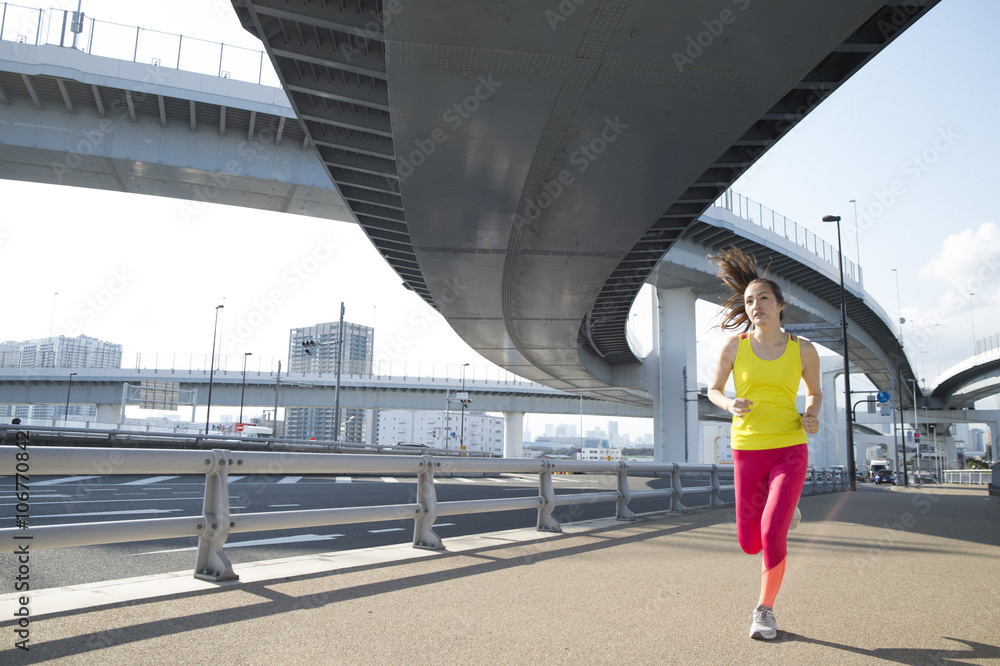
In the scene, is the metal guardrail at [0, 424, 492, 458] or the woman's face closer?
the woman's face

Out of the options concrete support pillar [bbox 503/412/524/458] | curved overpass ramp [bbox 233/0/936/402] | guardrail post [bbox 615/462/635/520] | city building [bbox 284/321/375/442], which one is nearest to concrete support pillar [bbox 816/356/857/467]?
concrete support pillar [bbox 503/412/524/458]

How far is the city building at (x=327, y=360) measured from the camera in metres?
63.4

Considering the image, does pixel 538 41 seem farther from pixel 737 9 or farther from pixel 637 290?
pixel 637 290

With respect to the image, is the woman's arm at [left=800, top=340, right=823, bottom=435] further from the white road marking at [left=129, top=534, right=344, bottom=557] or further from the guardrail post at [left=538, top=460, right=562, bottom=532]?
the white road marking at [left=129, top=534, right=344, bottom=557]

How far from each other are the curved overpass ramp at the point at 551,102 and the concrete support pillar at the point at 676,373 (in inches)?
735

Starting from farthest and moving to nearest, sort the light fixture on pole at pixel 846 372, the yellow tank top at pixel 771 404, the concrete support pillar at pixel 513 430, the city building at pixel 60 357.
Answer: the concrete support pillar at pixel 513 430
the city building at pixel 60 357
the light fixture on pole at pixel 846 372
the yellow tank top at pixel 771 404

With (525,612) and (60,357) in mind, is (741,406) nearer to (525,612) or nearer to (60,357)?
(525,612)

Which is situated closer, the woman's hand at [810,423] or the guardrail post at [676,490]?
the woman's hand at [810,423]

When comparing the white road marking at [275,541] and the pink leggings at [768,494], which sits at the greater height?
the pink leggings at [768,494]

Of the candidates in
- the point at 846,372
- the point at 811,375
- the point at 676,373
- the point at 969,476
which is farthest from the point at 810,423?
the point at 969,476

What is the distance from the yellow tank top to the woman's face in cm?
18

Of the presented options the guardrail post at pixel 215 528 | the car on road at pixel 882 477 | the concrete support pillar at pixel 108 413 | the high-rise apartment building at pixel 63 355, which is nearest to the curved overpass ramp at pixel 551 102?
the guardrail post at pixel 215 528

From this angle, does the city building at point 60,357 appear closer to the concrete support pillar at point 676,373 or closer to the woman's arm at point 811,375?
the concrete support pillar at point 676,373

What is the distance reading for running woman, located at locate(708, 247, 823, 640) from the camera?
372 centimetres
